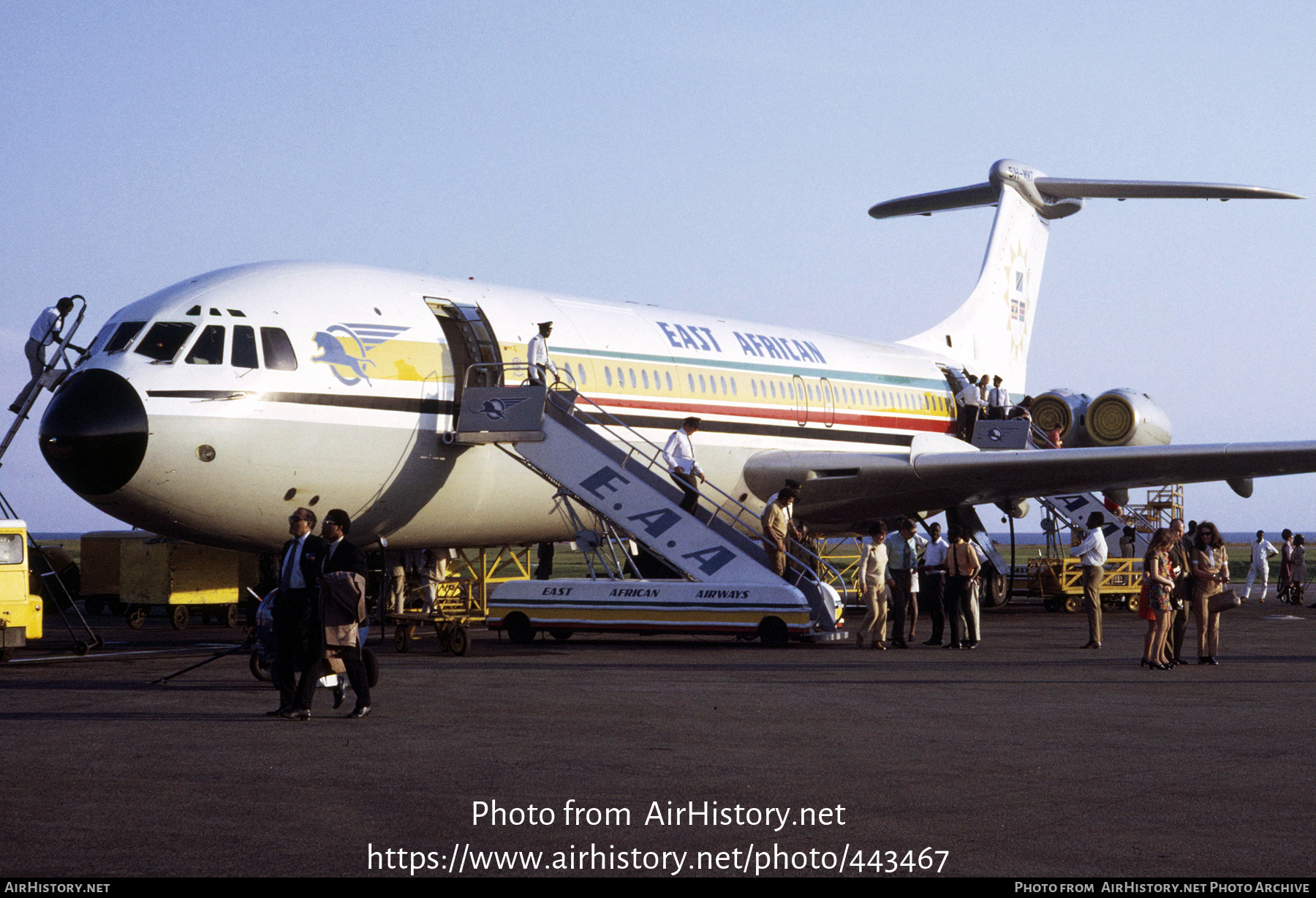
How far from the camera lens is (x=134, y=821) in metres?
7.05

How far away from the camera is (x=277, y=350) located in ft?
55.1

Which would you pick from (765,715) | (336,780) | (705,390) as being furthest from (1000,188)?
(336,780)

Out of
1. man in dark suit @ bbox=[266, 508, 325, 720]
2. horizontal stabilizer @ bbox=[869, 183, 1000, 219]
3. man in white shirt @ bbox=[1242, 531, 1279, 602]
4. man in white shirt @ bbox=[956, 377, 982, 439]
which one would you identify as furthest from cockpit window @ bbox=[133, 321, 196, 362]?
man in white shirt @ bbox=[1242, 531, 1279, 602]

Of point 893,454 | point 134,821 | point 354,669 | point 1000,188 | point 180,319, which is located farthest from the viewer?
point 1000,188

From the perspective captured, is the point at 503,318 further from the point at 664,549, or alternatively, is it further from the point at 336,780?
the point at 336,780

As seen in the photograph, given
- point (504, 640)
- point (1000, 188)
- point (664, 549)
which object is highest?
point (1000, 188)

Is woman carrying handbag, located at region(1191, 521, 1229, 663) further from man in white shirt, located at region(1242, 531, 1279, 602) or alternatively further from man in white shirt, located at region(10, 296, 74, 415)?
man in white shirt, located at region(1242, 531, 1279, 602)

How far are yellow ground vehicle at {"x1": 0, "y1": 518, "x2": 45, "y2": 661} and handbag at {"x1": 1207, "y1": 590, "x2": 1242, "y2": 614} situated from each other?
12639 mm

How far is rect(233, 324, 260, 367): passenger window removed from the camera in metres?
16.5

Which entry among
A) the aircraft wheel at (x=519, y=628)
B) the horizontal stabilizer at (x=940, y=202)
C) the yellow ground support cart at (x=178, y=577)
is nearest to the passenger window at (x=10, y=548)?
the aircraft wheel at (x=519, y=628)

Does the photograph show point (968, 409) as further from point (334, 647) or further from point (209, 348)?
point (334, 647)

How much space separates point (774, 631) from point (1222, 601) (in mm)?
5280

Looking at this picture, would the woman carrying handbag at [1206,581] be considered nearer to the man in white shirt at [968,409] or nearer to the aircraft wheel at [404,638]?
the aircraft wheel at [404,638]

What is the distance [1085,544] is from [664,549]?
5.39 meters
